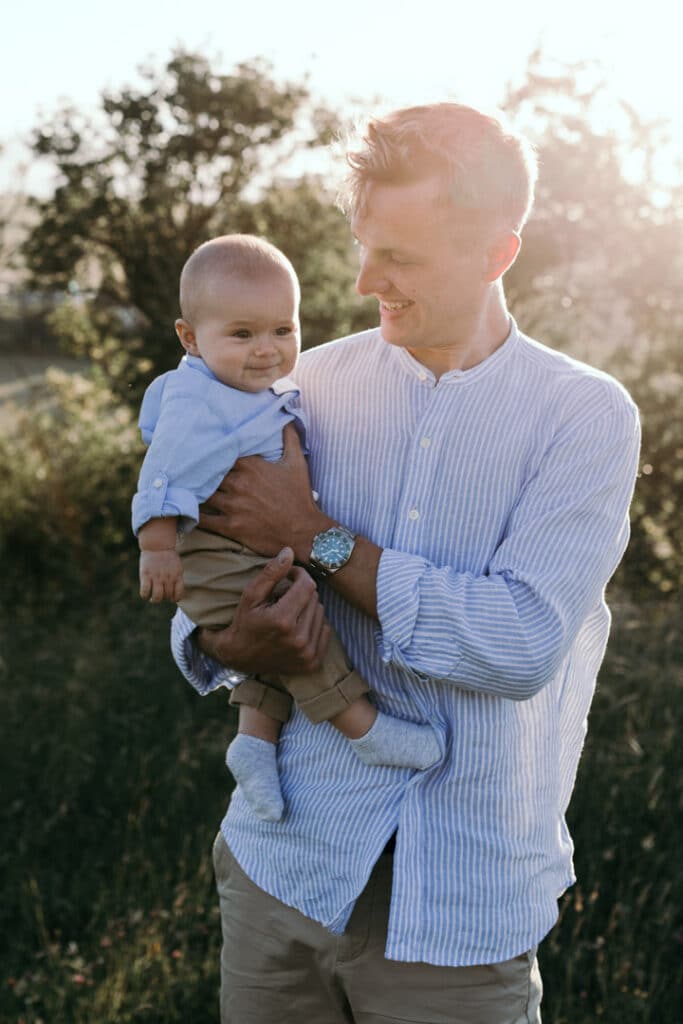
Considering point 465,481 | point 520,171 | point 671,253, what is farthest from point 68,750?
point 671,253

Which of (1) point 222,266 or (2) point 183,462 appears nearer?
(2) point 183,462

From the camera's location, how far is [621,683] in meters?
4.92

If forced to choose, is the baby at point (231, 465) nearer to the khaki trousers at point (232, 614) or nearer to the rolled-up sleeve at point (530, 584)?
the khaki trousers at point (232, 614)

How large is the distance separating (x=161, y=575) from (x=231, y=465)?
0.85 ft

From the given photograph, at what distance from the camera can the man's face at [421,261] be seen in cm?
193

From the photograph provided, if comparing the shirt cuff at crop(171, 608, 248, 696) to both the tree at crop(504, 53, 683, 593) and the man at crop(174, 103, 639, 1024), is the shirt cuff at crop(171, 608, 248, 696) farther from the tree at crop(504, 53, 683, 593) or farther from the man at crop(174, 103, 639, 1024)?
the tree at crop(504, 53, 683, 593)

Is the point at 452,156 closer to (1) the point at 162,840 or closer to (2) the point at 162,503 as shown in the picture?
(2) the point at 162,503

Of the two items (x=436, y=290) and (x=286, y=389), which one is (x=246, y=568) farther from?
(x=436, y=290)

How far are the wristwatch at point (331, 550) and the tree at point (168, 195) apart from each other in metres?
5.15

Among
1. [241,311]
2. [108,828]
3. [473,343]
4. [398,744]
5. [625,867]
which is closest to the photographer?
[398,744]

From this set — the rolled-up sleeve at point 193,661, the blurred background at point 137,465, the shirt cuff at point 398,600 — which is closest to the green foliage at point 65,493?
the blurred background at point 137,465

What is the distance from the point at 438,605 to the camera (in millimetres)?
1895

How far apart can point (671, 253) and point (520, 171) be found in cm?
508

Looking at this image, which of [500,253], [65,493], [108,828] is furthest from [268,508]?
[65,493]
